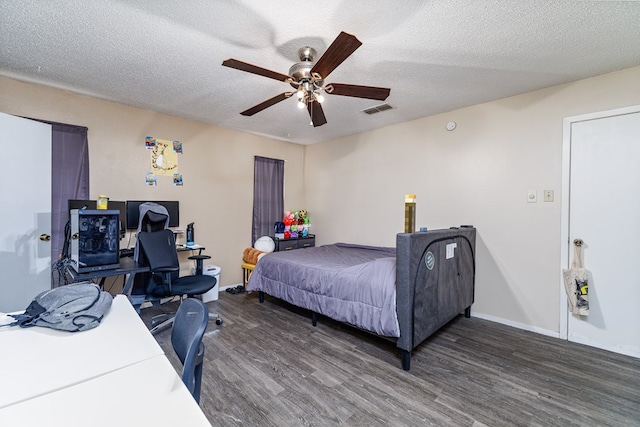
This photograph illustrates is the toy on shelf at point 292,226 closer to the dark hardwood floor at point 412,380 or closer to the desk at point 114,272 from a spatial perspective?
the dark hardwood floor at point 412,380

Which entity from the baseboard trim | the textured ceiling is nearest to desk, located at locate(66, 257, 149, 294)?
the textured ceiling

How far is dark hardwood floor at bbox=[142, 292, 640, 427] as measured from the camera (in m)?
1.71

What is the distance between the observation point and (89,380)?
2.78ft

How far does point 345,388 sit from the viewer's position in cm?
196

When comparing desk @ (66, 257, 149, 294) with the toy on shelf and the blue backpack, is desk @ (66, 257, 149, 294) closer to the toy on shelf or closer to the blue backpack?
the blue backpack

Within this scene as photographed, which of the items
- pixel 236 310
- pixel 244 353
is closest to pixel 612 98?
pixel 244 353

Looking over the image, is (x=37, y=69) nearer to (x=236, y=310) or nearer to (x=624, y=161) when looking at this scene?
(x=236, y=310)

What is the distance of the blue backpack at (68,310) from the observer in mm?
1177

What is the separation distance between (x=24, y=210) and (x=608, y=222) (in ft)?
17.2

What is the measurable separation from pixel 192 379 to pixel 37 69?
3.23 m

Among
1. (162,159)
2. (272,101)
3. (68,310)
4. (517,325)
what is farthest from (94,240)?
(517,325)

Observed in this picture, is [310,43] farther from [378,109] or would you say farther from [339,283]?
[339,283]

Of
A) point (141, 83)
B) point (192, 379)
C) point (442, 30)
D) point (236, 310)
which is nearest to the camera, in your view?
point (192, 379)

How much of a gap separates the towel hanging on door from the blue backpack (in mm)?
3654
